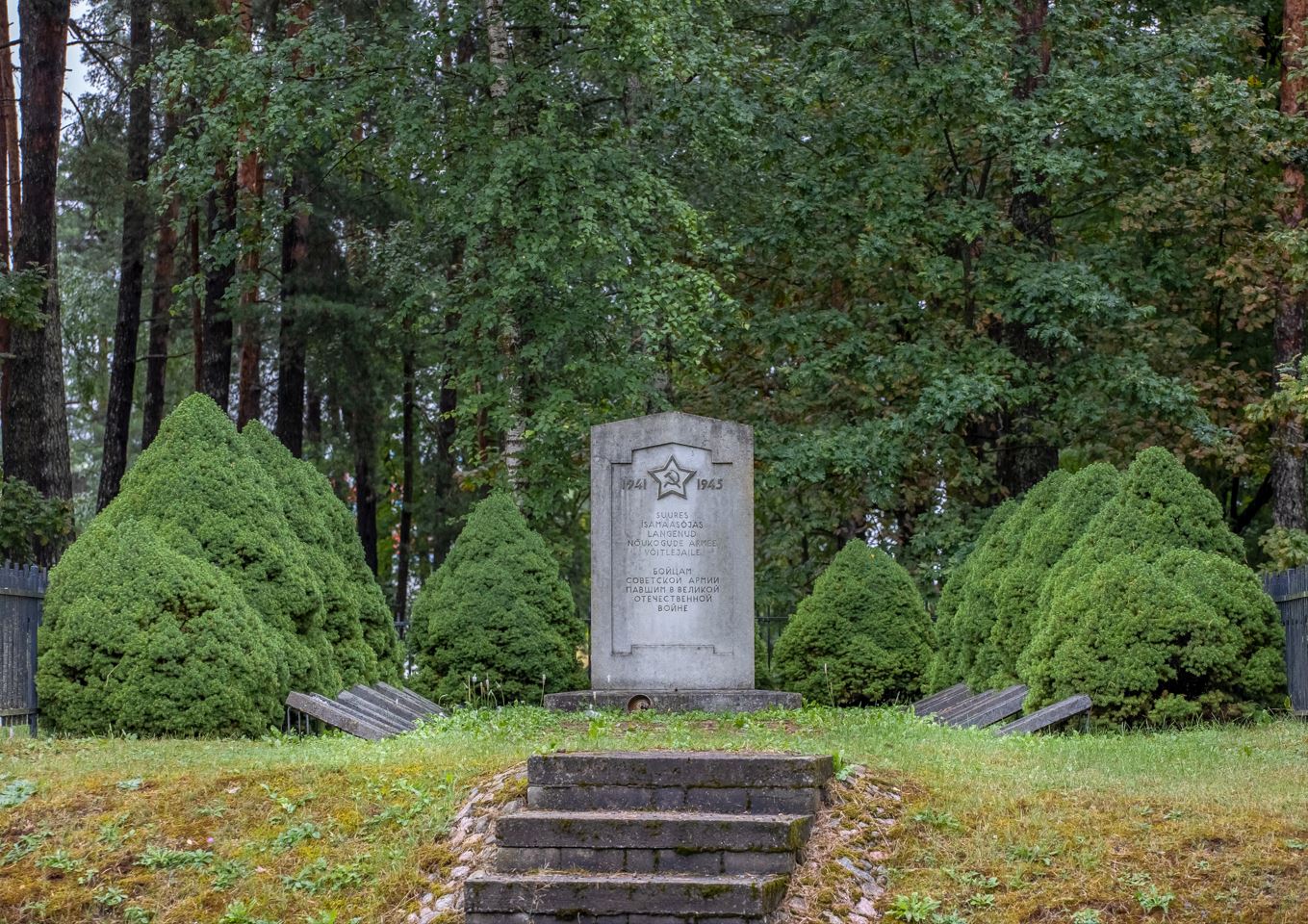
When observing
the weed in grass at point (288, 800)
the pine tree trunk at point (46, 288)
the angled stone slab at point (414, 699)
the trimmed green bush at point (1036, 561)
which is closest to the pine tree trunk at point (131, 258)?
the pine tree trunk at point (46, 288)

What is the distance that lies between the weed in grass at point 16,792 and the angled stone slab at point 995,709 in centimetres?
708

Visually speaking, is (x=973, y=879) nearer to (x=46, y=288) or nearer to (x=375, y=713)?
(x=375, y=713)

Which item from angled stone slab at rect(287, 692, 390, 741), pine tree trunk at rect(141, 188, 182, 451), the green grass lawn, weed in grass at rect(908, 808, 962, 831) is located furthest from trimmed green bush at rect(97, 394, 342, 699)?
pine tree trunk at rect(141, 188, 182, 451)

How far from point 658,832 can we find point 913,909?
49.4 inches

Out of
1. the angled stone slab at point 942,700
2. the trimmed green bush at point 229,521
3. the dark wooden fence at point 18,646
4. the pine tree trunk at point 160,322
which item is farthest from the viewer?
the pine tree trunk at point 160,322

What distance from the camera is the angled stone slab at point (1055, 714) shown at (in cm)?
1197

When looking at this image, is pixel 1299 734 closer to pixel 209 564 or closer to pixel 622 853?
pixel 622 853

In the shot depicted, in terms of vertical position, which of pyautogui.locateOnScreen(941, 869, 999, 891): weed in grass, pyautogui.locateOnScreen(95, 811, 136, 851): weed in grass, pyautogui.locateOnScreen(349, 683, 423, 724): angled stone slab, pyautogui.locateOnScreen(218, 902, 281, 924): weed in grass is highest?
pyautogui.locateOnScreen(349, 683, 423, 724): angled stone slab

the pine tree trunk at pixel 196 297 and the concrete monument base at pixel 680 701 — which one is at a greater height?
the pine tree trunk at pixel 196 297

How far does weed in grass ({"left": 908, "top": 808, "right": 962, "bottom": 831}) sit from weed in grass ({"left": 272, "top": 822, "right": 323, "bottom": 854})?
9.80ft

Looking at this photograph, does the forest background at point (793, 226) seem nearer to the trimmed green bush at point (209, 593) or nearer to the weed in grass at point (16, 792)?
the trimmed green bush at point (209, 593)

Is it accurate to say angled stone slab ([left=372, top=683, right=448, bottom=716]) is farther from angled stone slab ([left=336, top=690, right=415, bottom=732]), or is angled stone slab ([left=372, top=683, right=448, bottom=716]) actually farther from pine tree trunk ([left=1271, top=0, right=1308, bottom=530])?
pine tree trunk ([left=1271, top=0, right=1308, bottom=530])

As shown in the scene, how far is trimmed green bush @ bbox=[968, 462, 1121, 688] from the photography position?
1441 cm

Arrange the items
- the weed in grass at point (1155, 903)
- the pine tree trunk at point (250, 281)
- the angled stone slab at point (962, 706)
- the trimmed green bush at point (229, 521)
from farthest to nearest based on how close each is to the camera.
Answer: the pine tree trunk at point (250, 281) < the angled stone slab at point (962, 706) < the trimmed green bush at point (229, 521) < the weed in grass at point (1155, 903)
